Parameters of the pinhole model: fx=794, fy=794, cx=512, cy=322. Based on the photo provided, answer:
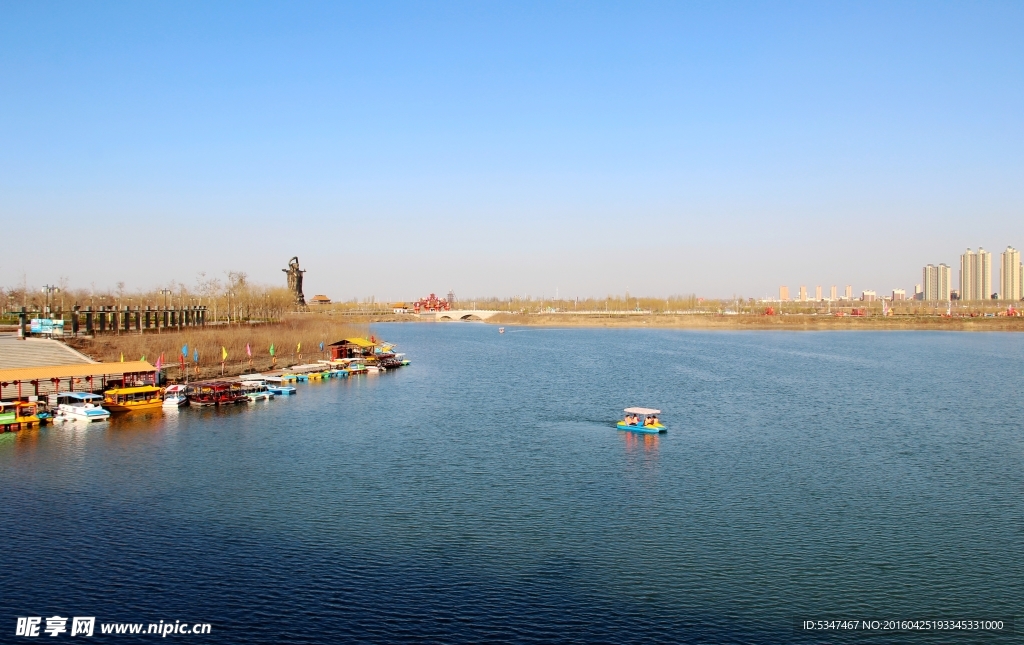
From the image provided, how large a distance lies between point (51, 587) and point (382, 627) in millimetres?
7030

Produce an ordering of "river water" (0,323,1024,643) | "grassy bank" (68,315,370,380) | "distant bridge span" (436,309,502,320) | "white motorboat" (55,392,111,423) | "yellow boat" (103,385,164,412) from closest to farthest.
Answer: "river water" (0,323,1024,643), "white motorboat" (55,392,111,423), "yellow boat" (103,385,164,412), "grassy bank" (68,315,370,380), "distant bridge span" (436,309,502,320)

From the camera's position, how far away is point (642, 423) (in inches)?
1302

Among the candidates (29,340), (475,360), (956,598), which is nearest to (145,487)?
(956,598)

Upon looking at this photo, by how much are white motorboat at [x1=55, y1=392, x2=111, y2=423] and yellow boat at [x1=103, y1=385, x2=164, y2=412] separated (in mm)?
939

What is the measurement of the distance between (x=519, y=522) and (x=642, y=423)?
14273 millimetres

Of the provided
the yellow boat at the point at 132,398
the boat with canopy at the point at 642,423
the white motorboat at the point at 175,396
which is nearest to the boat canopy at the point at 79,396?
the yellow boat at the point at 132,398

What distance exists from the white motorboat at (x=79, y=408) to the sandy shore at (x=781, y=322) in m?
114

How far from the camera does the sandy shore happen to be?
122 meters

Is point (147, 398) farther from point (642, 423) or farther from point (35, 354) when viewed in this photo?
point (642, 423)

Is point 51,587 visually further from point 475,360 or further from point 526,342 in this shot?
point 526,342

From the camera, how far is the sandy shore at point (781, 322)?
12238cm

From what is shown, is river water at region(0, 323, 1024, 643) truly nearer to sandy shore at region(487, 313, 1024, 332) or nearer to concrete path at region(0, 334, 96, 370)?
concrete path at region(0, 334, 96, 370)

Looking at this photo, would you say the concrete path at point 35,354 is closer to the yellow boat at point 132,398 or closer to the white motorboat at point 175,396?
the yellow boat at point 132,398

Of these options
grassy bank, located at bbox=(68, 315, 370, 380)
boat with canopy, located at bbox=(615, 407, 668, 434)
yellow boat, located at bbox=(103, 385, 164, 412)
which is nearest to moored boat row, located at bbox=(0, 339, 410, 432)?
yellow boat, located at bbox=(103, 385, 164, 412)
